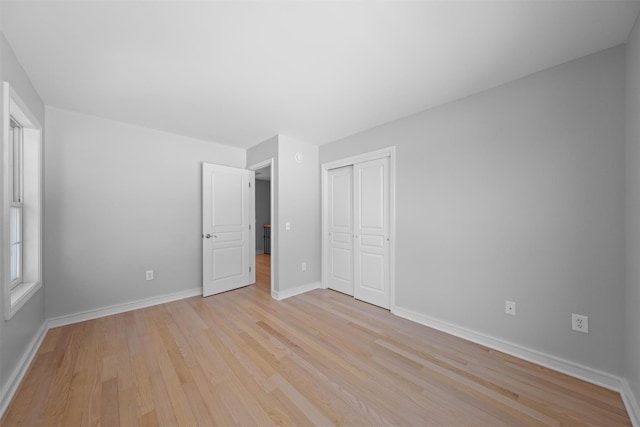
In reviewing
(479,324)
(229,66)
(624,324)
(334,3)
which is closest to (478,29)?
(334,3)

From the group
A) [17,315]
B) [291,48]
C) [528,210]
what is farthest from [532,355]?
[17,315]

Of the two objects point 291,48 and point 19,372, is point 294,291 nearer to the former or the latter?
point 19,372

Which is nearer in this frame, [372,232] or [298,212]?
[372,232]

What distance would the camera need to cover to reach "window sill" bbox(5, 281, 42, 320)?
162cm

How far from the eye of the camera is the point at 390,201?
9.68ft

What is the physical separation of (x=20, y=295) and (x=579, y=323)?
14.4 ft

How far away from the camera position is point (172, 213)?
130 inches

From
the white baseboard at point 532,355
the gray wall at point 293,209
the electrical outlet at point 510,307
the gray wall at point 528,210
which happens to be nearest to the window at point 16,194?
the gray wall at point 293,209

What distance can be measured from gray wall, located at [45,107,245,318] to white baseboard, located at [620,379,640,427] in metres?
4.31

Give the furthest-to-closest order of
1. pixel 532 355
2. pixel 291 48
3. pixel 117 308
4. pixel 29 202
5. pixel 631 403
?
pixel 117 308
pixel 29 202
pixel 532 355
pixel 291 48
pixel 631 403

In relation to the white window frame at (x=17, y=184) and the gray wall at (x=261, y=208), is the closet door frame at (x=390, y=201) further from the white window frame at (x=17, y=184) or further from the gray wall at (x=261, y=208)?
the gray wall at (x=261, y=208)

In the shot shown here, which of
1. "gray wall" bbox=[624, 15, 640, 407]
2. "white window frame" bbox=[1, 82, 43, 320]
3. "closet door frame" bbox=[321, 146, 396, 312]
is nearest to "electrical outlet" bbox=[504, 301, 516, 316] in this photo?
"gray wall" bbox=[624, 15, 640, 407]

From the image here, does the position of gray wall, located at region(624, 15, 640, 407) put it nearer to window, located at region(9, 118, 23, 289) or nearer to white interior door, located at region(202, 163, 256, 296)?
white interior door, located at region(202, 163, 256, 296)

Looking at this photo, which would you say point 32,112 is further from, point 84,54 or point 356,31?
point 356,31
